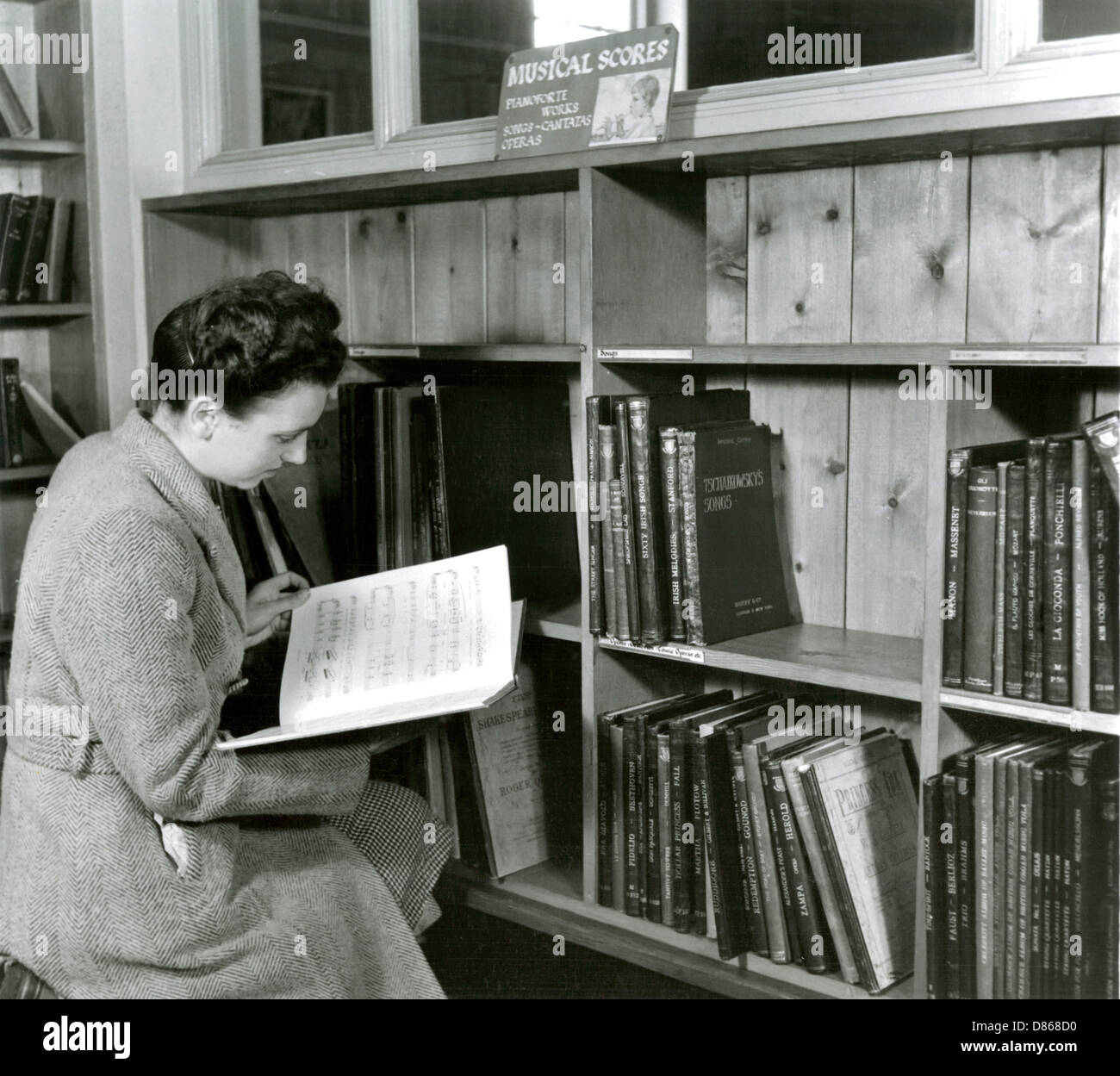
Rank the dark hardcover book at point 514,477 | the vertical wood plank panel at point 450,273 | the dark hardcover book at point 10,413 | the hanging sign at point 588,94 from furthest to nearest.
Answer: the dark hardcover book at point 10,413
the vertical wood plank panel at point 450,273
the dark hardcover book at point 514,477
the hanging sign at point 588,94

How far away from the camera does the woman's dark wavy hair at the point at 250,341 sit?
1.61 metres

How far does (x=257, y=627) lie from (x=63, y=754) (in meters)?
0.41

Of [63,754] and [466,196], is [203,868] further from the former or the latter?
[466,196]

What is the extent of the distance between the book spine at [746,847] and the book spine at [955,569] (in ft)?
1.12

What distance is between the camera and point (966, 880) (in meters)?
1.61

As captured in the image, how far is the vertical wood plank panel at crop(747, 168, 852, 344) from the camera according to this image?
1956mm

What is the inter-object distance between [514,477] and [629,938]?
0.78 meters

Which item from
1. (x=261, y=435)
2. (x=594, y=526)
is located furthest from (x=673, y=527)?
(x=261, y=435)

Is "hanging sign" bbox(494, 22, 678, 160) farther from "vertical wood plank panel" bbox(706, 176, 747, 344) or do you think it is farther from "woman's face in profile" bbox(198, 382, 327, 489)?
"woman's face in profile" bbox(198, 382, 327, 489)

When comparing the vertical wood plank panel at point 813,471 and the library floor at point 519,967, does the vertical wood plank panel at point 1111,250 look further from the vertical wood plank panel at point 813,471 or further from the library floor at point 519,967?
the library floor at point 519,967

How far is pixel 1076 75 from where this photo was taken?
1608 millimetres

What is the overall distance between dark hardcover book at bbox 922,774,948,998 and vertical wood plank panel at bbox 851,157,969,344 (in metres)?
0.65

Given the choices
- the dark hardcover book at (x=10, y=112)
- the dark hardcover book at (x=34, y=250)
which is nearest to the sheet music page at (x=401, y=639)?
the dark hardcover book at (x=34, y=250)

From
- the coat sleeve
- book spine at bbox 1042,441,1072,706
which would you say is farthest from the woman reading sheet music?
book spine at bbox 1042,441,1072,706
